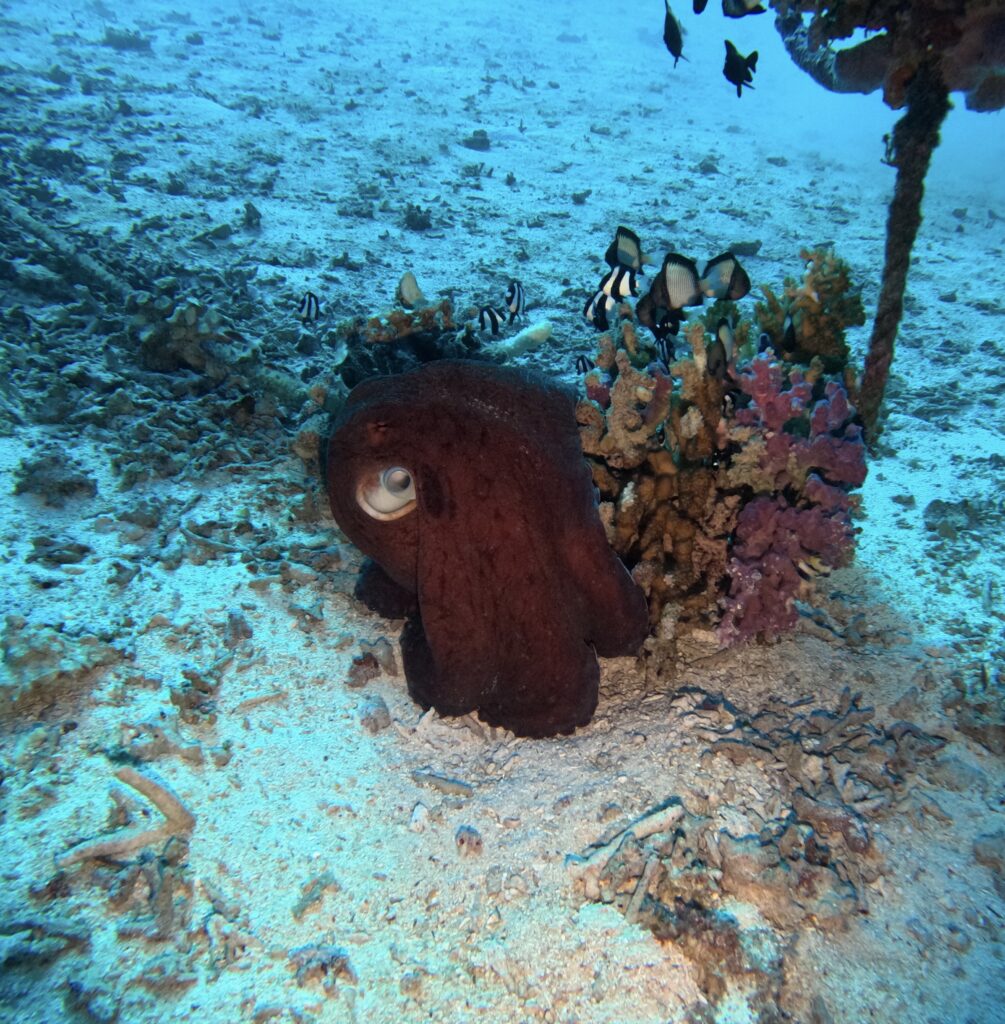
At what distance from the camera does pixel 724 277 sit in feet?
14.4

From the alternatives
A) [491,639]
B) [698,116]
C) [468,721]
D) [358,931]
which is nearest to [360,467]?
[491,639]

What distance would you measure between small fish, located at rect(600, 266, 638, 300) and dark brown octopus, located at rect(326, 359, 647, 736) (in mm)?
2837

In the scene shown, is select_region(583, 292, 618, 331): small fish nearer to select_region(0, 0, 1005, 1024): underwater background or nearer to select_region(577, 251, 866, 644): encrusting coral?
select_region(0, 0, 1005, 1024): underwater background

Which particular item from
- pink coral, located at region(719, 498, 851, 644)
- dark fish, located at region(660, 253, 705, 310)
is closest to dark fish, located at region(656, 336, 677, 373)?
dark fish, located at region(660, 253, 705, 310)

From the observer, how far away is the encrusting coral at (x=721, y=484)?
3018mm

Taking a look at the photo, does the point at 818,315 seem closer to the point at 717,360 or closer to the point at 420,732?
the point at 717,360

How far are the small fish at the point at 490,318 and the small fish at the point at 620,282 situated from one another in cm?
95

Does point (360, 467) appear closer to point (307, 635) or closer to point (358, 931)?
point (307, 635)

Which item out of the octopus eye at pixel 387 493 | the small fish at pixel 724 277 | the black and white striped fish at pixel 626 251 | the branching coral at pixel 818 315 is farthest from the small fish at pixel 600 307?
the octopus eye at pixel 387 493

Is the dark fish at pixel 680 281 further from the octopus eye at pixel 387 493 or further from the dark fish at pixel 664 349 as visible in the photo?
the octopus eye at pixel 387 493

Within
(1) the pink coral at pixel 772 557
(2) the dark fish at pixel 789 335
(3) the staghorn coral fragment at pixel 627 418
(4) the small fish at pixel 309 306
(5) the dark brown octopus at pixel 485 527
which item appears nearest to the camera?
(5) the dark brown octopus at pixel 485 527

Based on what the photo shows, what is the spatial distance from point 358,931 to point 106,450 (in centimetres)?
324

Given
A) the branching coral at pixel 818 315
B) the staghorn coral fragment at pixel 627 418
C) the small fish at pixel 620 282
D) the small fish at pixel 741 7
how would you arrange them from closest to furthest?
1. the staghorn coral fragment at pixel 627 418
2. the branching coral at pixel 818 315
3. the small fish at pixel 741 7
4. the small fish at pixel 620 282

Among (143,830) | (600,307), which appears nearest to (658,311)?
(600,307)
